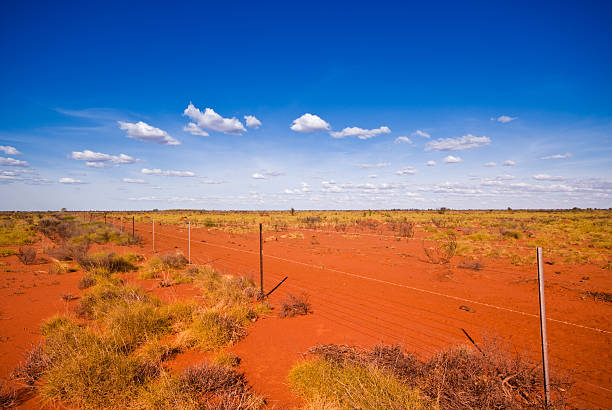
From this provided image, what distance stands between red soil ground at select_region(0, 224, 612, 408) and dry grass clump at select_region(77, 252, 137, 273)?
2.39 ft

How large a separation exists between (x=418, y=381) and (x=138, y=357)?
4.44m

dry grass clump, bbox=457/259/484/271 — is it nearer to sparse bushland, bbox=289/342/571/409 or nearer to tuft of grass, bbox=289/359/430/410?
sparse bushland, bbox=289/342/571/409

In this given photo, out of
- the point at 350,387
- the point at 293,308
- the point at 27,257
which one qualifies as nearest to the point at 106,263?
the point at 27,257

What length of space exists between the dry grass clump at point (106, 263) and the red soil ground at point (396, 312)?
0.73 metres

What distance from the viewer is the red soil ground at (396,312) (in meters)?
5.38

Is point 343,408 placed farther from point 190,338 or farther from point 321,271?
point 321,271

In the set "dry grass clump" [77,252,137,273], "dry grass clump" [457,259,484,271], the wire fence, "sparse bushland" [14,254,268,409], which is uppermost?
"dry grass clump" [77,252,137,273]

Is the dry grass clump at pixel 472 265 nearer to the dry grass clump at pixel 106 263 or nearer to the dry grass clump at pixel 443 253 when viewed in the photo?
the dry grass clump at pixel 443 253

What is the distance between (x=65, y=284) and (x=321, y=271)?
10.3m

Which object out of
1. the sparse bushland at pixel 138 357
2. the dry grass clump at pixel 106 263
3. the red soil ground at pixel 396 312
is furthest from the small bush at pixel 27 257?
the sparse bushland at pixel 138 357

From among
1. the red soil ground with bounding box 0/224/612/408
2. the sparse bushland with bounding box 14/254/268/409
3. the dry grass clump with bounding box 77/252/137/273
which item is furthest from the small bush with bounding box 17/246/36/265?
the sparse bushland with bounding box 14/254/268/409

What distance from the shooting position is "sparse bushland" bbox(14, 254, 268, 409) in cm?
376

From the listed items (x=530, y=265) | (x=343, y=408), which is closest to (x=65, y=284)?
(x=343, y=408)

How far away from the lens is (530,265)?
15.1 m
